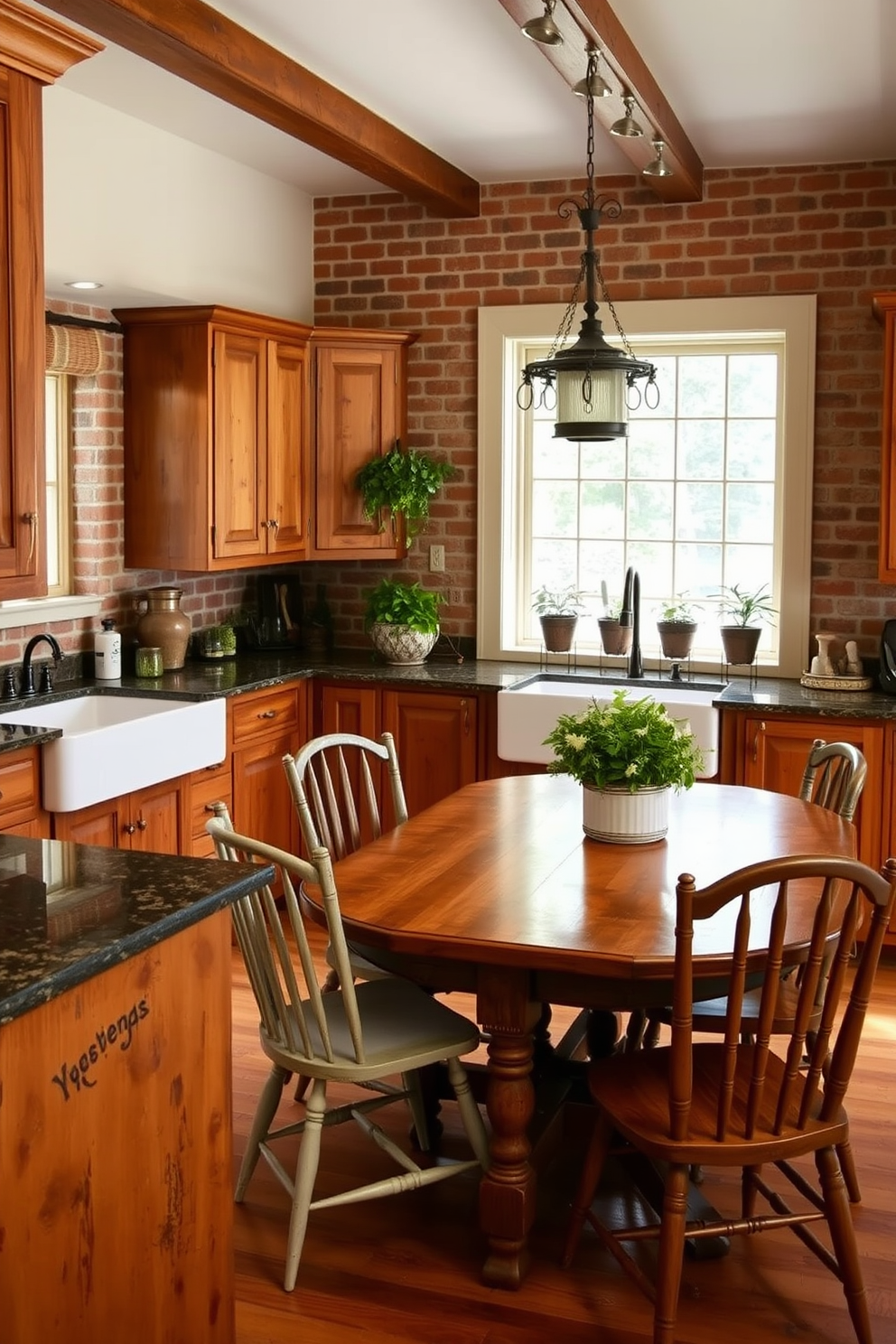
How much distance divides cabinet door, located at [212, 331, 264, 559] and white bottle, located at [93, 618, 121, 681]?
469 millimetres

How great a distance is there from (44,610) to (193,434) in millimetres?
810

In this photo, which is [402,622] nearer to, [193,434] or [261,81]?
[193,434]

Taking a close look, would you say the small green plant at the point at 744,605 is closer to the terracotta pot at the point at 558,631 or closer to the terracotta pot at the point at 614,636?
the terracotta pot at the point at 614,636

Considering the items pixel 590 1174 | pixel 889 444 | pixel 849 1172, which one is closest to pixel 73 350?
pixel 889 444

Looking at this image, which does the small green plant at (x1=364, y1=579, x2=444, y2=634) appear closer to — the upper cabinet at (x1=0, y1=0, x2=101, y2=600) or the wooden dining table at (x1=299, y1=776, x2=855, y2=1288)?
the wooden dining table at (x1=299, y1=776, x2=855, y2=1288)

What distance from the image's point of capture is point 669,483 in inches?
212

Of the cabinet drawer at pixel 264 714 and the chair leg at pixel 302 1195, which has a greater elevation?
the cabinet drawer at pixel 264 714

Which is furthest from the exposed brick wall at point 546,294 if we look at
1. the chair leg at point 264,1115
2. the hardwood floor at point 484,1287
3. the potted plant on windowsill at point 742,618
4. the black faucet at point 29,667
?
the hardwood floor at point 484,1287

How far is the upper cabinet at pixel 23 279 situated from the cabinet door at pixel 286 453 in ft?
7.70

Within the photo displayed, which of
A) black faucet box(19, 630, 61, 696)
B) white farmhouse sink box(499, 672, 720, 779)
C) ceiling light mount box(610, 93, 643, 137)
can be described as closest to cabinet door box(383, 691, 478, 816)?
white farmhouse sink box(499, 672, 720, 779)

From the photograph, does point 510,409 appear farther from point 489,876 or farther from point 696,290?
point 489,876

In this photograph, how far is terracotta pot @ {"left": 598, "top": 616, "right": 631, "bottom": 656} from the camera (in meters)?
5.20

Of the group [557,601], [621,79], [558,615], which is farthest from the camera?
[557,601]

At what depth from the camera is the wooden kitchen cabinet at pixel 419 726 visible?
16.3 ft
